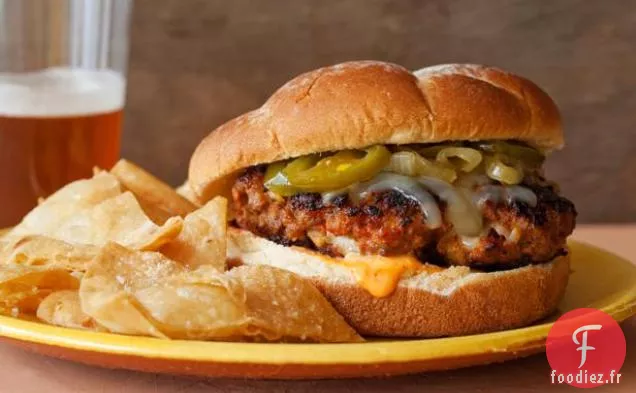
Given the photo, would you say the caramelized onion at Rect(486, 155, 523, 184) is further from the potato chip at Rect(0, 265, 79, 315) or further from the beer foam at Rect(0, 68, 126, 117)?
the beer foam at Rect(0, 68, 126, 117)

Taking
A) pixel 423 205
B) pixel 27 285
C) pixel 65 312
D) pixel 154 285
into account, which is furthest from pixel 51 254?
pixel 423 205

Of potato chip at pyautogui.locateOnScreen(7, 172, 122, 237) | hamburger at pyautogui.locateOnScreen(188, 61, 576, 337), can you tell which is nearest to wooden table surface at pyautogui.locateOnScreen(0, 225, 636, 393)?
→ hamburger at pyautogui.locateOnScreen(188, 61, 576, 337)

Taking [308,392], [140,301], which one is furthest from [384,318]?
[140,301]

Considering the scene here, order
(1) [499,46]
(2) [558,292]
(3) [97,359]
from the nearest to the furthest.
Result: (3) [97,359] → (2) [558,292] → (1) [499,46]

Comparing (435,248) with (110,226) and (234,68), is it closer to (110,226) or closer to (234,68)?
(110,226)

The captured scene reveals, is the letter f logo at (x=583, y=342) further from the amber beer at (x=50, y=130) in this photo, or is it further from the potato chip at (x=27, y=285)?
the amber beer at (x=50, y=130)

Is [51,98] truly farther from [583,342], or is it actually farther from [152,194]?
[583,342]
